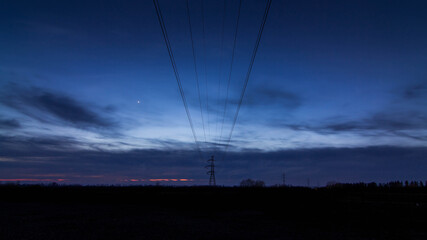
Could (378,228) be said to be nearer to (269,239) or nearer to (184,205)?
(269,239)

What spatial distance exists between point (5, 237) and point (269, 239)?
1444 centimetres

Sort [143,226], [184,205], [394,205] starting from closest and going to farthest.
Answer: [143,226] → [394,205] → [184,205]

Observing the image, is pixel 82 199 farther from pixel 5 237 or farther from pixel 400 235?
pixel 400 235

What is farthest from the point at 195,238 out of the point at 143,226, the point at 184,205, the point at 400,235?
the point at 184,205

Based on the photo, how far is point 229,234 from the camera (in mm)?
15719

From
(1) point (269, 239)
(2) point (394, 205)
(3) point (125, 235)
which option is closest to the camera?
(1) point (269, 239)

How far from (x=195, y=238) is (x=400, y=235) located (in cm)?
1150

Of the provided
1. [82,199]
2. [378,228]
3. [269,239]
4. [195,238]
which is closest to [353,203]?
[378,228]

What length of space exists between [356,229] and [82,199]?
135ft

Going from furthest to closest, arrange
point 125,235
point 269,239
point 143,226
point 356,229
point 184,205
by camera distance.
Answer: point 184,205 < point 143,226 < point 356,229 < point 125,235 < point 269,239

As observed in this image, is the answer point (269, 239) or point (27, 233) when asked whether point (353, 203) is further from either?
point (27, 233)

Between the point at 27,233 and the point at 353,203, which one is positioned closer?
the point at 27,233

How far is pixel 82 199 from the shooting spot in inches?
1748

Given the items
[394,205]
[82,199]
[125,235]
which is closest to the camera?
[125,235]
